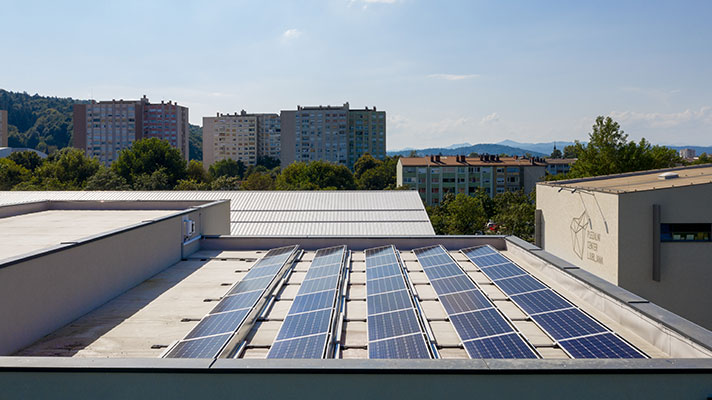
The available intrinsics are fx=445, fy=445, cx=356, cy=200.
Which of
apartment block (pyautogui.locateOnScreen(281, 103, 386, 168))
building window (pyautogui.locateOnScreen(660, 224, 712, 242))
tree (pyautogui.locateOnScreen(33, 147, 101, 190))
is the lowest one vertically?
building window (pyautogui.locateOnScreen(660, 224, 712, 242))

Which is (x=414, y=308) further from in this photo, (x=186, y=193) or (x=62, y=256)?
(x=186, y=193)

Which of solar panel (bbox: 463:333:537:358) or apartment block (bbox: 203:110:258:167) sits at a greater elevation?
apartment block (bbox: 203:110:258:167)

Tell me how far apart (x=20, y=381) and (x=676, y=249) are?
2103 cm

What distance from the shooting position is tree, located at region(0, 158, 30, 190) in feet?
195

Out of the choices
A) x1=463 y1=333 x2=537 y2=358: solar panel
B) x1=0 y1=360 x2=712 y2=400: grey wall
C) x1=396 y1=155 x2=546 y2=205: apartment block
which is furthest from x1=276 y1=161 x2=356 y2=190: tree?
x1=0 y1=360 x2=712 y2=400: grey wall

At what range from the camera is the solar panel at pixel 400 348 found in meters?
5.62

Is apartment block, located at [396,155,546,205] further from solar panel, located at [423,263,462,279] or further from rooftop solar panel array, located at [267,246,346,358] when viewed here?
rooftop solar panel array, located at [267,246,346,358]

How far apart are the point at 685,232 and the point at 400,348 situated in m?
17.7

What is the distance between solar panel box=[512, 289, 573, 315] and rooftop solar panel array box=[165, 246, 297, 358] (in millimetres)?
4921

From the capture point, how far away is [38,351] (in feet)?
20.7

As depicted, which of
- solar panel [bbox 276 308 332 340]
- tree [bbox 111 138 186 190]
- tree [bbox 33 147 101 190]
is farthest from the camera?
tree [bbox 111 138 186 190]

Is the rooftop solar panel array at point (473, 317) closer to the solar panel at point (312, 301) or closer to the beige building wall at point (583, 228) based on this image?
the solar panel at point (312, 301)

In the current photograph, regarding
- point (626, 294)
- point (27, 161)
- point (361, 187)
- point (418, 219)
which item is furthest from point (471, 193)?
point (626, 294)

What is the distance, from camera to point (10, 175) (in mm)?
60469
